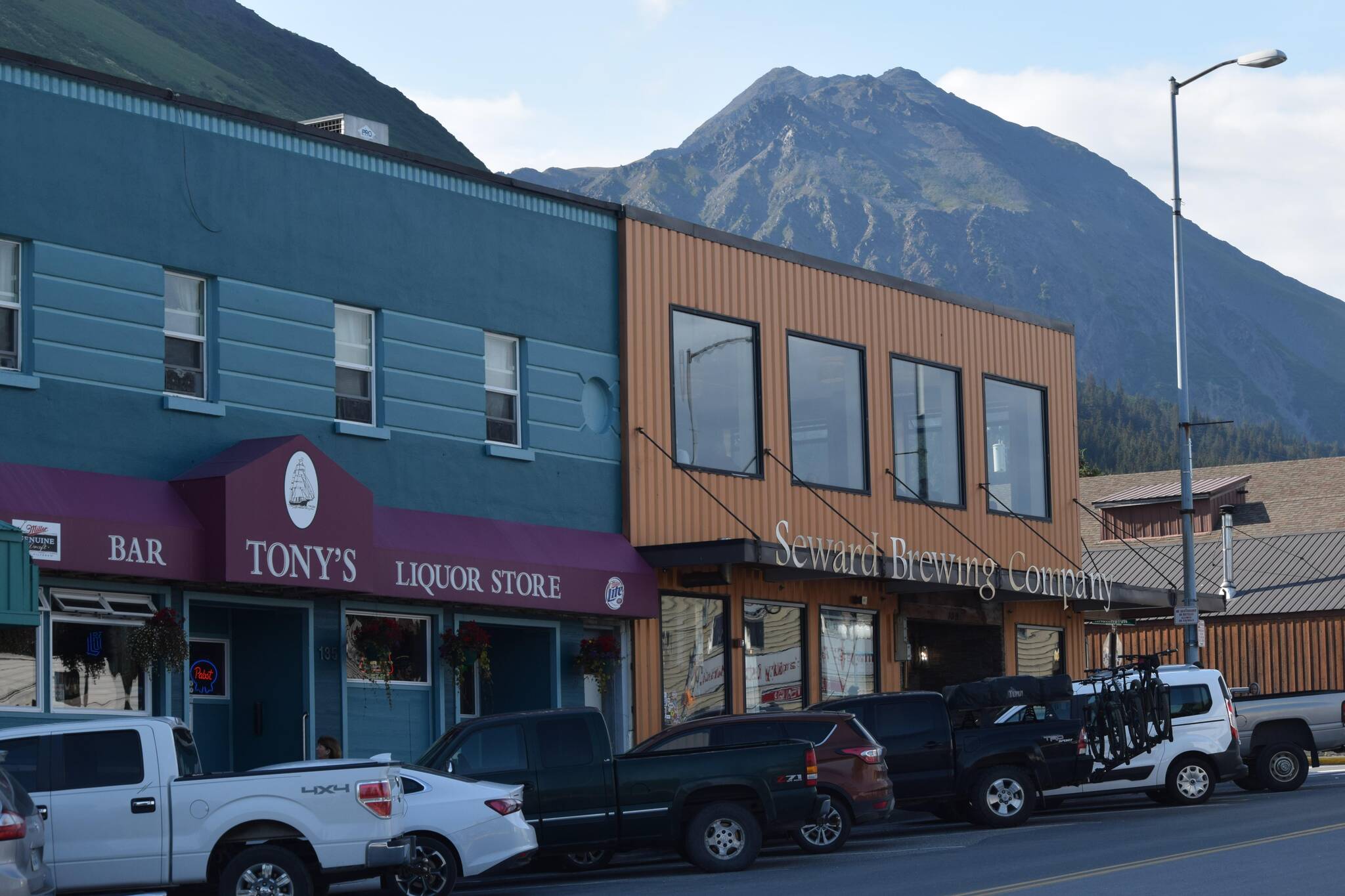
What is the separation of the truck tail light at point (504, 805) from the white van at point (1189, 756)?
10446 mm

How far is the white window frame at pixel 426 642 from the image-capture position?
22484mm

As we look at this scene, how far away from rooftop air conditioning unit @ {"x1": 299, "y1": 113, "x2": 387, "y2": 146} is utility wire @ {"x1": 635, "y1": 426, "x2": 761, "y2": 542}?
5349 mm

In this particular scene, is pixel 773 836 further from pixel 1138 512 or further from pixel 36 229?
pixel 1138 512

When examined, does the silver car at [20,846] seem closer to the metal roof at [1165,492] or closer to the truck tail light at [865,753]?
the truck tail light at [865,753]

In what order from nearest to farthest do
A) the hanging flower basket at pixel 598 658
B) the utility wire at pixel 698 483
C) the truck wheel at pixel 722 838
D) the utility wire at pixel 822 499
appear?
the truck wheel at pixel 722 838, the hanging flower basket at pixel 598 658, the utility wire at pixel 698 483, the utility wire at pixel 822 499

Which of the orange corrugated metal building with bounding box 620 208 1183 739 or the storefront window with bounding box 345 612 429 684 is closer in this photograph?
the storefront window with bounding box 345 612 429 684

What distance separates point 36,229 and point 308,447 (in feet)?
12.1

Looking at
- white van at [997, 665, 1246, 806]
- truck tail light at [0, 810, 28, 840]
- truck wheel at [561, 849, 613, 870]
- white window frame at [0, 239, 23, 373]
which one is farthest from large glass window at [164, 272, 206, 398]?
white van at [997, 665, 1246, 806]

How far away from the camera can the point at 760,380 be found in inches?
1120

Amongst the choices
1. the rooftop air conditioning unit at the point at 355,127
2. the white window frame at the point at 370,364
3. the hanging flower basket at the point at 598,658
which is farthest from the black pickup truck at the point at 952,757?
the rooftop air conditioning unit at the point at 355,127

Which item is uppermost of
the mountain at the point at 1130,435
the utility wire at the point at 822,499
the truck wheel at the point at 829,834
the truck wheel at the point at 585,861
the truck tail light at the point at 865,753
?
the mountain at the point at 1130,435

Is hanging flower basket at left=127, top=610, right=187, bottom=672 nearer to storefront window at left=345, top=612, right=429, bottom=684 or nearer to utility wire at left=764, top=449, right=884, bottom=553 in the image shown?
storefront window at left=345, top=612, right=429, bottom=684

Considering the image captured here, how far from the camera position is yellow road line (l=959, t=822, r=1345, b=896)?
1537 cm

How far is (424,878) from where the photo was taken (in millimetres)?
16453
